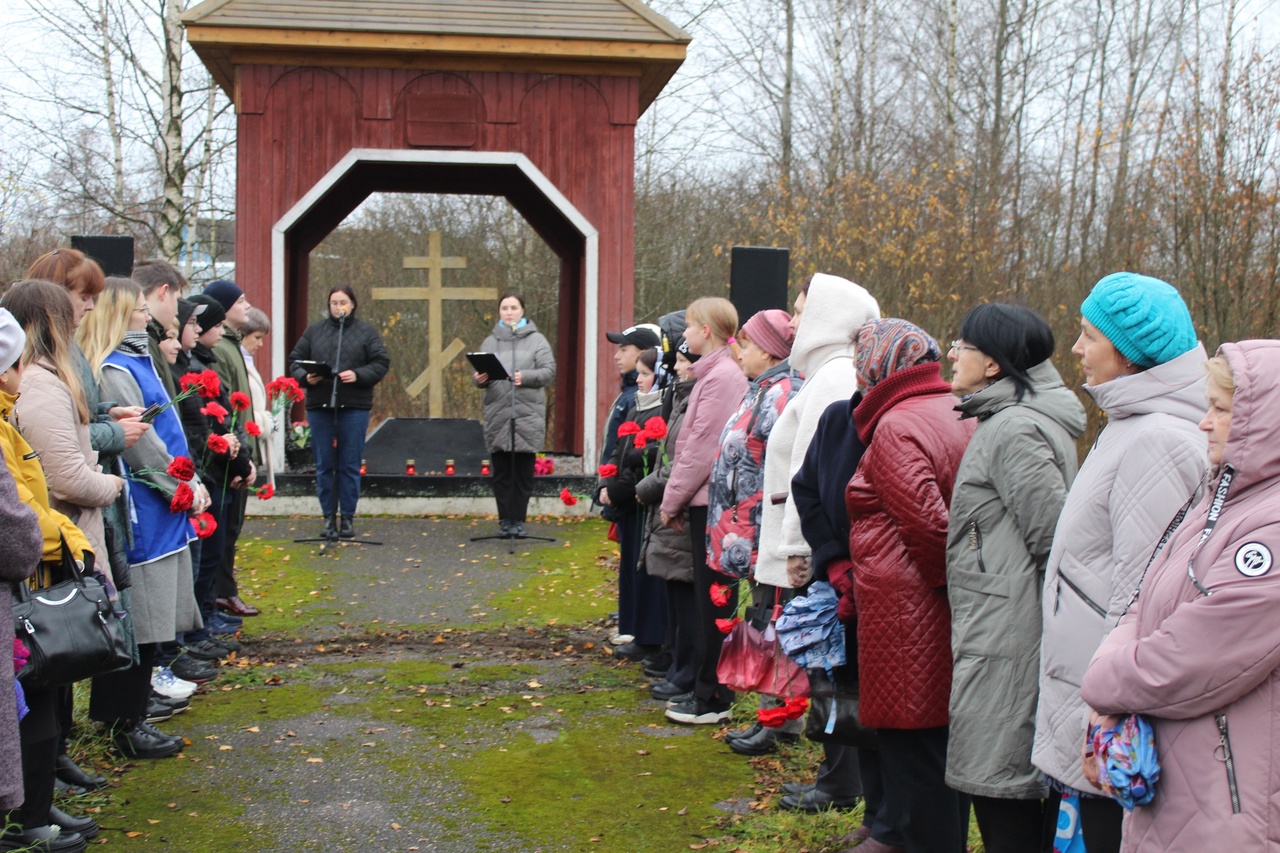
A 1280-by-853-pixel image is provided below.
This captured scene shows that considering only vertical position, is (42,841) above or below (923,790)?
below

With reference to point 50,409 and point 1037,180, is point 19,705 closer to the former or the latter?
point 50,409

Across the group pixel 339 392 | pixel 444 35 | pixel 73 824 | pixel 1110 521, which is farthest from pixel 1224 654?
pixel 444 35

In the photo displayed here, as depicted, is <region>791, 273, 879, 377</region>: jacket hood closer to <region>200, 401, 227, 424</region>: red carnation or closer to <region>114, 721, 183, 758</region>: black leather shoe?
<region>114, 721, 183, 758</region>: black leather shoe

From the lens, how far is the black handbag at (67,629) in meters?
3.96

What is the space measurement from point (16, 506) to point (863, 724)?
100 inches

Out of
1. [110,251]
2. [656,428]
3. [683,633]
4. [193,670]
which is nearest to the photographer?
[683,633]

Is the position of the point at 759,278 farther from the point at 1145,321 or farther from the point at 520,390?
the point at 1145,321

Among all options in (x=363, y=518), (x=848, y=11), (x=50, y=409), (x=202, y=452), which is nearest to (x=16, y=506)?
(x=50, y=409)

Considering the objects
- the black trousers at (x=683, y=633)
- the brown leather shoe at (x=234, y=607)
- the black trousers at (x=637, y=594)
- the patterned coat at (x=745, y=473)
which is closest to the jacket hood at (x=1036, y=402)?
the patterned coat at (x=745, y=473)

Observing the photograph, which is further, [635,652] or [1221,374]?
[635,652]

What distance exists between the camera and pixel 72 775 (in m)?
5.14

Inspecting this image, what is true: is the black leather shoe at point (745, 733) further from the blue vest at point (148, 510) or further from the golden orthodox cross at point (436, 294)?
the golden orthodox cross at point (436, 294)

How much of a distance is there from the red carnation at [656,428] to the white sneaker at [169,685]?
2586 millimetres

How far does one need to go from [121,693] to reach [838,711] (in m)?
3.09
